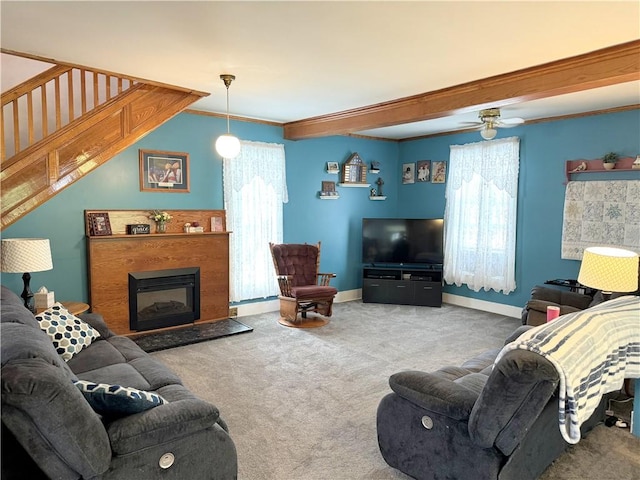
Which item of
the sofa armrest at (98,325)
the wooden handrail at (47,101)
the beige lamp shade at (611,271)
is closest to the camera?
the beige lamp shade at (611,271)

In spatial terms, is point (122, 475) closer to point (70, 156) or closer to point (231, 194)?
point (70, 156)

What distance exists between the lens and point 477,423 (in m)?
1.99

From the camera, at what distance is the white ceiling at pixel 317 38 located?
2.43 metres

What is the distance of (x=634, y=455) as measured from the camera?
8.83 feet

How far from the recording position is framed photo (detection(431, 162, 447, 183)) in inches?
268

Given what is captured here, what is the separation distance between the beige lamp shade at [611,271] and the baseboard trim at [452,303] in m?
3.18

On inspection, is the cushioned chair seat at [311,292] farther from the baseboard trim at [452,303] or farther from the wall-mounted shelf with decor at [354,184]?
the wall-mounted shelf with decor at [354,184]

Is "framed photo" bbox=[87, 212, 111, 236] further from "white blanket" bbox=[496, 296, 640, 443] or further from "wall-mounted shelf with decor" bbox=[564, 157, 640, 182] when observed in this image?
"wall-mounted shelf with decor" bbox=[564, 157, 640, 182]

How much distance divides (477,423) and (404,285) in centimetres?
455

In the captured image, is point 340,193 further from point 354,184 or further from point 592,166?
point 592,166

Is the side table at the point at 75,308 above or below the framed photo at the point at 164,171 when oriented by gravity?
below

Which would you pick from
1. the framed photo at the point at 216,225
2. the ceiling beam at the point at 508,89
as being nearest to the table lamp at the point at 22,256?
the framed photo at the point at 216,225

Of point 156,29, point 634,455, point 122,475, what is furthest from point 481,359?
point 156,29

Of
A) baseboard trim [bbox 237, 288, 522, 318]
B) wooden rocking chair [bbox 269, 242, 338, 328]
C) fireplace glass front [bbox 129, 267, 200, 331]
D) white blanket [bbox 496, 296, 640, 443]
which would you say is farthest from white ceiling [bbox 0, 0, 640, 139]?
baseboard trim [bbox 237, 288, 522, 318]
